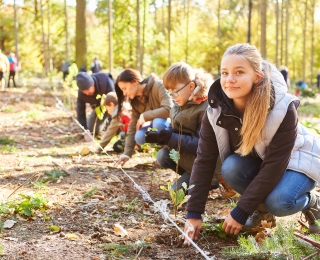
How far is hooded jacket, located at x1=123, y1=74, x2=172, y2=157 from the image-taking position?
14.0ft

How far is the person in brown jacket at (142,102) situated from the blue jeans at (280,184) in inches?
62.4

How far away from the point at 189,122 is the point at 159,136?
0.27 m

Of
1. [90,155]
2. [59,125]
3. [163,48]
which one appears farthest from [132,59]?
[90,155]

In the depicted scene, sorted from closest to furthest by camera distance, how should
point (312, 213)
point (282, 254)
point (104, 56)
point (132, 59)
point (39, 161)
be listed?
point (282, 254)
point (312, 213)
point (39, 161)
point (132, 59)
point (104, 56)

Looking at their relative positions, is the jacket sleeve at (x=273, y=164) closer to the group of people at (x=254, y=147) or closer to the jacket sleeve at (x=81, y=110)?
the group of people at (x=254, y=147)

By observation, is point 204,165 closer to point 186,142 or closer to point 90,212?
point 186,142

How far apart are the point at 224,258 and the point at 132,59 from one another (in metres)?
28.8

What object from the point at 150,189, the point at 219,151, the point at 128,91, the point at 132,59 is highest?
the point at 132,59

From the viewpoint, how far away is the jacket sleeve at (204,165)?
8.05 feet

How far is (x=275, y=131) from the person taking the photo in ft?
7.35

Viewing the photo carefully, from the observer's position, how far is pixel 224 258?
2.19 m

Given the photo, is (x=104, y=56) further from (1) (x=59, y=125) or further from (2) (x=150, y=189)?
(2) (x=150, y=189)

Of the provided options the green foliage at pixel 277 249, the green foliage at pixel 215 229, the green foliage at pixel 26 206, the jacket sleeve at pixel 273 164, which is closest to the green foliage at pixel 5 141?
the green foliage at pixel 26 206

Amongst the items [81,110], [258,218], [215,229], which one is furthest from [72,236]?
[81,110]
